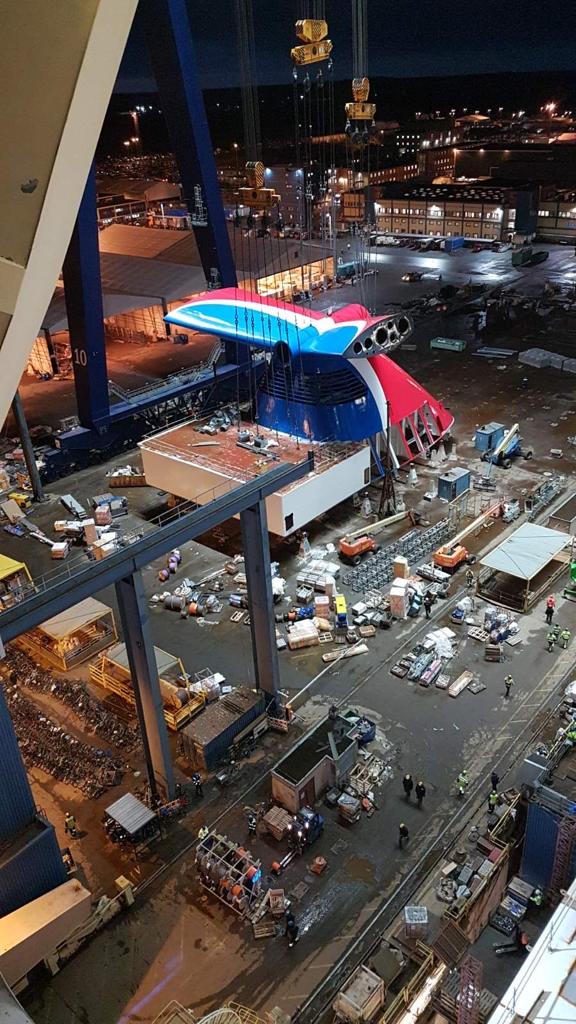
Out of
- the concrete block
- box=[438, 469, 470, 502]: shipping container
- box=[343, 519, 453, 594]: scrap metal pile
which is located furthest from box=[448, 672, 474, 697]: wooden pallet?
the concrete block

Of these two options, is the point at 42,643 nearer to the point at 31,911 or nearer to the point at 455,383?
the point at 31,911

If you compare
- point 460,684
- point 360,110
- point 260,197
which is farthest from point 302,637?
point 360,110

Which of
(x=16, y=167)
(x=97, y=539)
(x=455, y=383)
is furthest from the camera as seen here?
(x=455, y=383)

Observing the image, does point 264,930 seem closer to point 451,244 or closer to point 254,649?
point 254,649

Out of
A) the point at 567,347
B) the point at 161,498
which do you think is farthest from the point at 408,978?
the point at 567,347

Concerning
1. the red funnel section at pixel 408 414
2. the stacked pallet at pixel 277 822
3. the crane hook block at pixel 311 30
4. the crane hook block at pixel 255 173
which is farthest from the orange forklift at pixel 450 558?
the crane hook block at pixel 311 30

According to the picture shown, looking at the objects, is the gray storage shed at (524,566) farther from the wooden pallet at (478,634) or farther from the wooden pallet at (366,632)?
the wooden pallet at (366,632)
